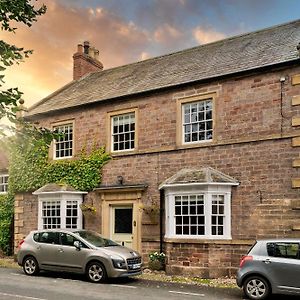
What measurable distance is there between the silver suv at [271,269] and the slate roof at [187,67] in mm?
6552

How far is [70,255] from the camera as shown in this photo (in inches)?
591

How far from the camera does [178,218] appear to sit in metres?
17.1

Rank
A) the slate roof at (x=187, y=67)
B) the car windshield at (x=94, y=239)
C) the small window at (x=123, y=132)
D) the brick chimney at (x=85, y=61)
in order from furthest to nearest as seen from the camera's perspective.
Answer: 1. the brick chimney at (x=85, y=61)
2. the small window at (x=123, y=132)
3. the slate roof at (x=187, y=67)
4. the car windshield at (x=94, y=239)

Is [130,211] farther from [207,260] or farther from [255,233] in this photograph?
[255,233]

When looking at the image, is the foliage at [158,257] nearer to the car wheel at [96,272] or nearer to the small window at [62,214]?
the car wheel at [96,272]

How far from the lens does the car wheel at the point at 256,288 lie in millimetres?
11633

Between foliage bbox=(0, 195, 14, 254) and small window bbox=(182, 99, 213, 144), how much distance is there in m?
10.7

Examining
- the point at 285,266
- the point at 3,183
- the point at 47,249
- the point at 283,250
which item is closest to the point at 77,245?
the point at 47,249

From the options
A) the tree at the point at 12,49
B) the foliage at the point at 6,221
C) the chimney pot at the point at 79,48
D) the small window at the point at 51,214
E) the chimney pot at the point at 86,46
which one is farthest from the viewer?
the chimney pot at the point at 86,46

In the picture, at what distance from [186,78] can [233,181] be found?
454 cm

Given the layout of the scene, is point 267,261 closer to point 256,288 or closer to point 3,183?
point 256,288

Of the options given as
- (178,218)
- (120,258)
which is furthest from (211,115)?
(120,258)

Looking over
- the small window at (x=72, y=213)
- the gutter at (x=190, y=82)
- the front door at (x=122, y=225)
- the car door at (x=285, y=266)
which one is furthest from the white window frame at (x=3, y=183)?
the car door at (x=285, y=266)

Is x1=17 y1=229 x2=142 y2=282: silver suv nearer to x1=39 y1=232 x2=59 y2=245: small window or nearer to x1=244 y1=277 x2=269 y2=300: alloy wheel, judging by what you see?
x1=39 y1=232 x2=59 y2=245: small window
